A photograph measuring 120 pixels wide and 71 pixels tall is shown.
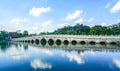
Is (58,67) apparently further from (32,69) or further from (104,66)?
(104,66)

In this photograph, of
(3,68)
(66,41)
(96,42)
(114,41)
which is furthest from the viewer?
(66,41)

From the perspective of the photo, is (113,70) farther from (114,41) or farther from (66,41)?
(66,41)

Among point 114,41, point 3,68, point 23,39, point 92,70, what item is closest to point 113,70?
point 92,70

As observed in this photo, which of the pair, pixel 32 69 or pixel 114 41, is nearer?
pixel 32 69

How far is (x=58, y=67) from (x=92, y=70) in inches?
122

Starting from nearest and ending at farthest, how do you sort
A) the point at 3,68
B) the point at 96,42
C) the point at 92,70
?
1. the point at 92,70
2. the point at 3,68
3. the point at 96,42

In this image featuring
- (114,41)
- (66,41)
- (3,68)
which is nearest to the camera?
(3,68)

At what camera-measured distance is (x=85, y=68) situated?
63.1 feet

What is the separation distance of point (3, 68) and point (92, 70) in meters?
7.71

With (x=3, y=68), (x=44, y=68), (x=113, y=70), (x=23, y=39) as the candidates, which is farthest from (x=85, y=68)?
(x=23, y=39)

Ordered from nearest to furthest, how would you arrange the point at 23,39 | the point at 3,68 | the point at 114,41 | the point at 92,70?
1. the point at 92,70
2. the point at 3,68
3. the point at 114,41
4. the point at 23,39

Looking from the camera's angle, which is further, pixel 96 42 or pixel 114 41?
pixel 96 42

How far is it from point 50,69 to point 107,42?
93.2ft

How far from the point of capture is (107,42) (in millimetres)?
45312
